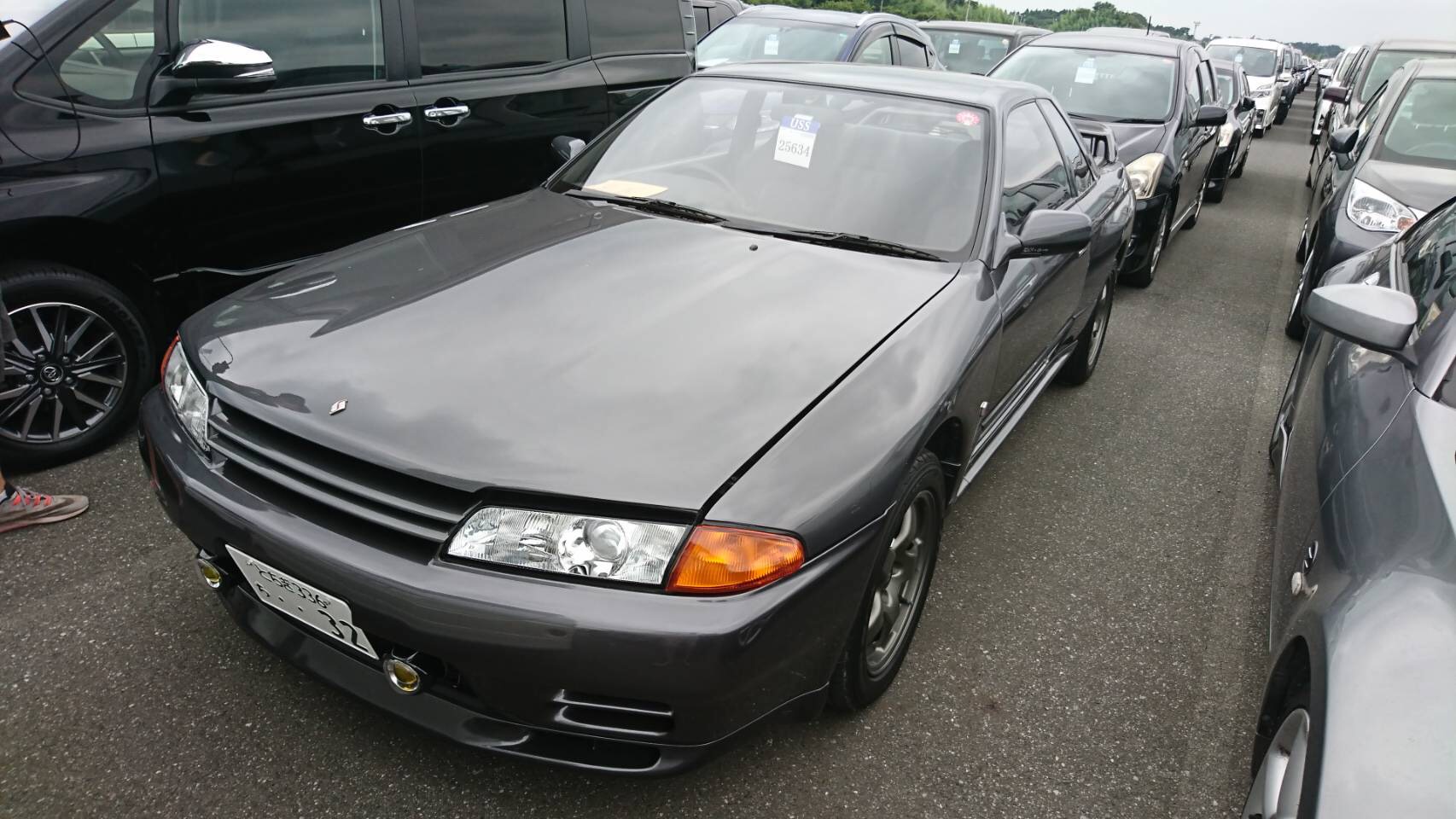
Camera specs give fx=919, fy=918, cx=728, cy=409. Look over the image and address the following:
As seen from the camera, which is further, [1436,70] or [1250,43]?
[1250,43]

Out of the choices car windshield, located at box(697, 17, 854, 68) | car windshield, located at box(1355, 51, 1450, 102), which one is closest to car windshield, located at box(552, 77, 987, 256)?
car windshield, located at box(697, 17, 854, 68)

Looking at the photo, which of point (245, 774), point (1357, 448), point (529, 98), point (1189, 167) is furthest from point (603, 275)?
point (1189, 167)

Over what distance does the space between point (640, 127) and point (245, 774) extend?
2.41m

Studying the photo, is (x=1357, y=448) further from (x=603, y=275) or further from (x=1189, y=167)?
(x=1189, y=167)

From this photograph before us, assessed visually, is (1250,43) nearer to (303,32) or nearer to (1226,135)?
(1226,135)

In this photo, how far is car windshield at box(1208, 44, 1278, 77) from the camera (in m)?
16.5

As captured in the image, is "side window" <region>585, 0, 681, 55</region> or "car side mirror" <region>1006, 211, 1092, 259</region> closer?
"car side mirror" <region>1006, 211, 1092, 259</region>

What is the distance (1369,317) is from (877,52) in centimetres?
638

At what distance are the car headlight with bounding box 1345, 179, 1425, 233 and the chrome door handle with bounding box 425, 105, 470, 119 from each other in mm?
4675

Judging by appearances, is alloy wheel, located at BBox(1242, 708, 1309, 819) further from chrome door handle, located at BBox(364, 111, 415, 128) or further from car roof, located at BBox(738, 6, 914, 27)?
car roof, located at BBox(738, 6, 914, 27)

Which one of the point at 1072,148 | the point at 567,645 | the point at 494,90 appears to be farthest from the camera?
the point at 494,90

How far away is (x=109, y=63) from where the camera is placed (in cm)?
308

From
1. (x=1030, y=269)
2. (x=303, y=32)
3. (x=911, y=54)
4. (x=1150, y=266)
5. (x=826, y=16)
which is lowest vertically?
(x=1150, y=266)

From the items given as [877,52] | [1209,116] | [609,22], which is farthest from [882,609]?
[877,52]
